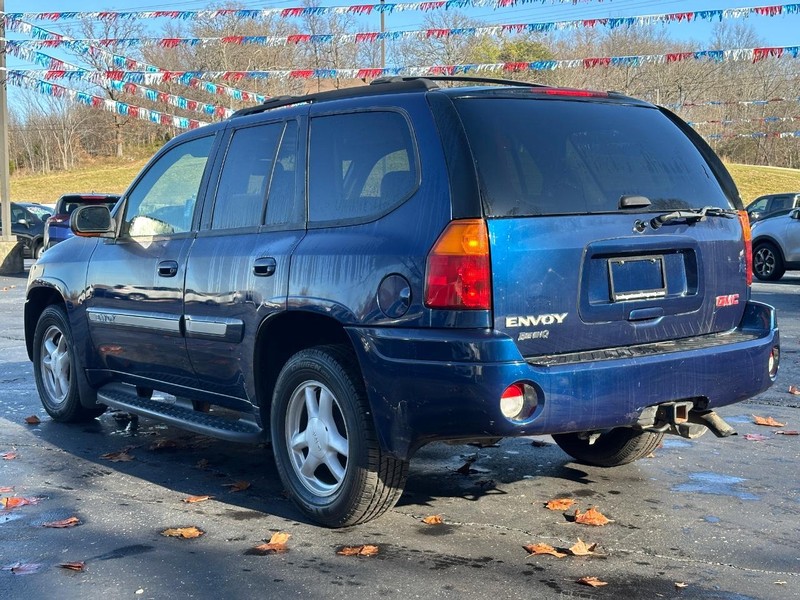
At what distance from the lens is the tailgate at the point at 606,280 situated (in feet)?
12.8

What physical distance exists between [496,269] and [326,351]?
945mm

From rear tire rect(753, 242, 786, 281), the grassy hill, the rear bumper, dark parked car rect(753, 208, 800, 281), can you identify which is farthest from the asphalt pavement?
the grassy hill

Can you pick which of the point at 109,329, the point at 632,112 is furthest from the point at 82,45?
the point at 632,112

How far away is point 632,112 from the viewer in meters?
4.73

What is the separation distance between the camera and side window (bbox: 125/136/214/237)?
5.51 metres

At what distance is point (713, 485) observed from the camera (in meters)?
5.13

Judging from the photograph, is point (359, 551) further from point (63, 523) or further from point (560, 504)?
point (63, 523)

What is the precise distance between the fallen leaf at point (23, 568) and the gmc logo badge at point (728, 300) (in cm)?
306

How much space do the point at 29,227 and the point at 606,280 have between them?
79.8 ft

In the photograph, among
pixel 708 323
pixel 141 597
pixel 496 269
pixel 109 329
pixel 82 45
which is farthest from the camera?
pixel 82 45

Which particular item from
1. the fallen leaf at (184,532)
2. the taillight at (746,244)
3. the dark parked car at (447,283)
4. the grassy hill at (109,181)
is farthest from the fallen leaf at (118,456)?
the grassy hill at (109,181)

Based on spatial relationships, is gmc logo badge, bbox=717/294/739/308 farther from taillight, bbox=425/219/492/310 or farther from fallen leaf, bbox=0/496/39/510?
fallen leaf, bbox=0/496/39/510

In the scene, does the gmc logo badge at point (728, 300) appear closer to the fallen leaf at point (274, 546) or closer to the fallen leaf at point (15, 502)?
the fallen leaf at point (274, 546)

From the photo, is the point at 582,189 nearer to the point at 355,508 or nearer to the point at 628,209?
the point at 628,209
